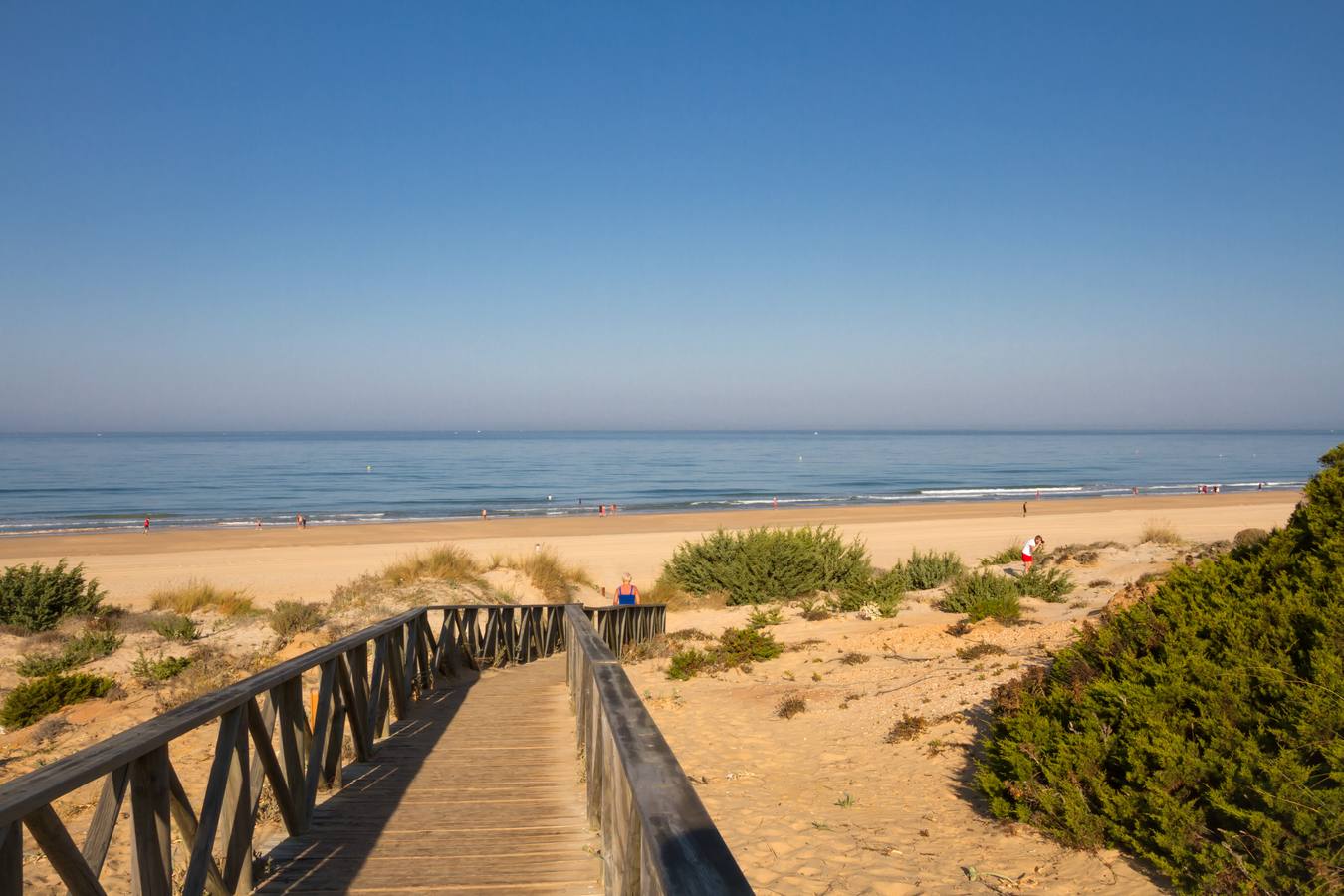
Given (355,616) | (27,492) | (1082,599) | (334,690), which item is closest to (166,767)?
(334,690)

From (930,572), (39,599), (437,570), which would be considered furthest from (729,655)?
(39,599)

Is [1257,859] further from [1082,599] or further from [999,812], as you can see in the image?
[1082,599]

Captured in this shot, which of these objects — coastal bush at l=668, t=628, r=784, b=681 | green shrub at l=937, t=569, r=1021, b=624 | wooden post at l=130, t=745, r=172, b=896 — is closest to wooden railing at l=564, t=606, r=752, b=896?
wooden post at l=130, t=745, r=172, b=896

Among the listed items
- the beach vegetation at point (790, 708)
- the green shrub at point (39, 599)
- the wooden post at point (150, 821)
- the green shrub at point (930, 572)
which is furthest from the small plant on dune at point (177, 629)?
the green shrub at point (930, 572)

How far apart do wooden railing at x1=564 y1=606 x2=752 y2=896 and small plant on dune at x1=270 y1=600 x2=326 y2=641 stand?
482 inches

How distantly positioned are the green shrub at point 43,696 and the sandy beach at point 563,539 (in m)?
9.16

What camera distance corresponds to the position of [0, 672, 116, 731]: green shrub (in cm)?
1022

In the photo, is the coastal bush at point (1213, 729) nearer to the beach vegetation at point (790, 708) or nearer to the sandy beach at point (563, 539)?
the beach vegetation at point (790, 708)

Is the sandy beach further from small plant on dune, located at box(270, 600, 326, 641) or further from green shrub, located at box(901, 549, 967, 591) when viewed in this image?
green shrub, located at box(901, 549, 967, 591)

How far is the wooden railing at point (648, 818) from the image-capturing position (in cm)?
171

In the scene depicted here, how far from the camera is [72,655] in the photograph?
13086mm

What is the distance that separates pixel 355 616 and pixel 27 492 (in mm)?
48705

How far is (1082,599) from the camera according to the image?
1534cm

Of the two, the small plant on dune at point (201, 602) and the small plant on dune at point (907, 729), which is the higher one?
the small plant on dune at point (907, 729)
